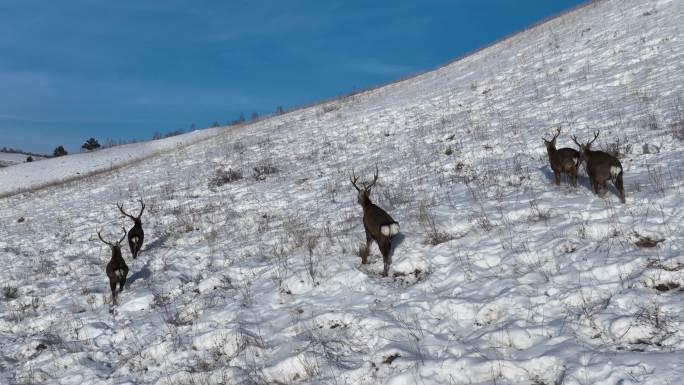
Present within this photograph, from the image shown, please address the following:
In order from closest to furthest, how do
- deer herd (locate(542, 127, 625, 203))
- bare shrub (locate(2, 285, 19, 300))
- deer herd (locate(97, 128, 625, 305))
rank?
1. deer herd (locate(97, 128, 625, 305))
2. deer herd (locate(542, 127, 625, 203))
3. bare shrub (locate(2, 285, 19, 300))

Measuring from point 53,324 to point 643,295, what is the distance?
8.24 metres

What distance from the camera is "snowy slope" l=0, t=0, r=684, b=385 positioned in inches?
205

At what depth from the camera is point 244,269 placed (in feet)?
29.2

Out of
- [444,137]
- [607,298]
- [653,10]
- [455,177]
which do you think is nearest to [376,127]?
[444,137]

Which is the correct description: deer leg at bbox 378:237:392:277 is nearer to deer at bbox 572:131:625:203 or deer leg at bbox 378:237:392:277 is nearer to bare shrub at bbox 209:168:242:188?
deer at bbox 572:131:625:203

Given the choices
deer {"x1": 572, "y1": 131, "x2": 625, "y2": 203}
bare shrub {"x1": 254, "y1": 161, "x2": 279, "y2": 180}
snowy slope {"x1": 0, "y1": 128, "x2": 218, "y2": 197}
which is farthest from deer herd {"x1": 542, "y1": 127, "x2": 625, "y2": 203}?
snowy slope {"x1": 0, "y1": 128, "x2": 218, "y2": 197}

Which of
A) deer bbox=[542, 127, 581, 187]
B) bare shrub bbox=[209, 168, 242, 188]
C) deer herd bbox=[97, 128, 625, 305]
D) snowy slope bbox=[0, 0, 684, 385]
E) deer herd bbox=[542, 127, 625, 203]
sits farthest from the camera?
bare shrub bbox=[209, 168, 242, 188]

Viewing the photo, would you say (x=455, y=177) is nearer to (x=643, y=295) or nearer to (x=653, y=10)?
(x=643, y=295)

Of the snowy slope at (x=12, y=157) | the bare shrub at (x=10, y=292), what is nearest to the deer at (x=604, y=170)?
the bare shrub at (x=10, y=292)

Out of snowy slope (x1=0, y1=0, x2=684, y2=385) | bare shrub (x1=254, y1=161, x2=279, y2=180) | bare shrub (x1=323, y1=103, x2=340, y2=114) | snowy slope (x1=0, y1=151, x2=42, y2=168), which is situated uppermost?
snowy slope (x1=0, y1=151, x2=42, y2=168)

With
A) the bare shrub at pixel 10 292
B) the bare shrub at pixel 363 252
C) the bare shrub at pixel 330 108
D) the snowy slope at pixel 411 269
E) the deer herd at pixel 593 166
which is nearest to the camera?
the snowy slope at pixel 411 269

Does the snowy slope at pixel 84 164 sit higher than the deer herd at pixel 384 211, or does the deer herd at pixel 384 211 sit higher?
the snowy slope at pixel 84 164

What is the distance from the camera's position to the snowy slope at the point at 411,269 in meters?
5.20

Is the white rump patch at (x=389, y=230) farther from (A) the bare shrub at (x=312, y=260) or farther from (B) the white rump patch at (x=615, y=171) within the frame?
(B) the white rump patch at (x=615, y=171)
